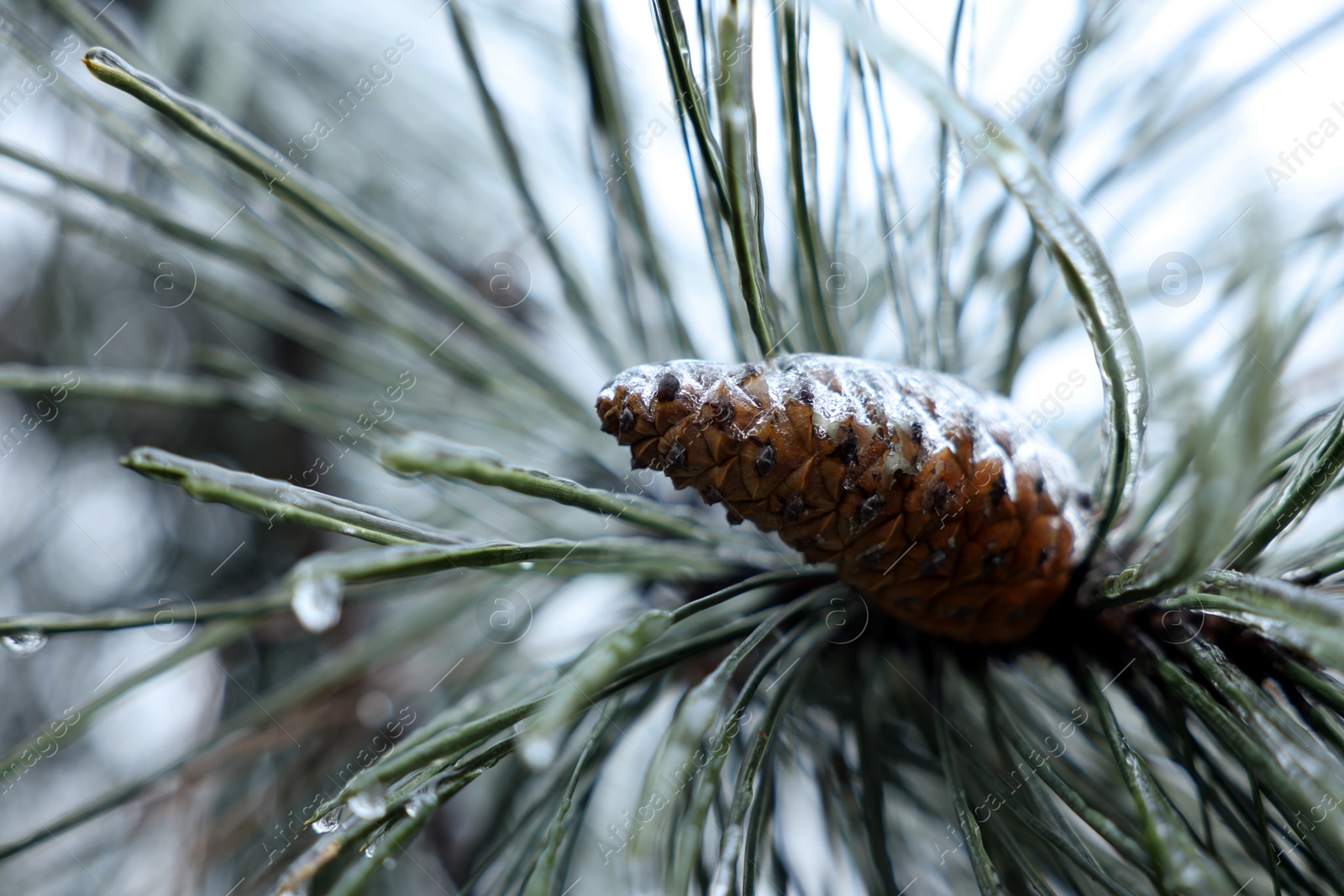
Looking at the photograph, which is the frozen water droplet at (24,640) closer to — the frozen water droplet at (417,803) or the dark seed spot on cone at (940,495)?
the frozen water droplet at (417,803)

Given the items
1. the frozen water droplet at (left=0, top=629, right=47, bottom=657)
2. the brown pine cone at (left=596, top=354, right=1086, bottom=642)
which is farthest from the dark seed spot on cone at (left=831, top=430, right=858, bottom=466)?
the frozen water droplet at (left=0, top=629, right=47, bottom=657)

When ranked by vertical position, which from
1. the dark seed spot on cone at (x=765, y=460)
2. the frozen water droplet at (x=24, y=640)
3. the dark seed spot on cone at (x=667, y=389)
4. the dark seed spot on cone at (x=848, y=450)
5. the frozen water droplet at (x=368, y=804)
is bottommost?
the frozen water droplet at (x=368, y=804)

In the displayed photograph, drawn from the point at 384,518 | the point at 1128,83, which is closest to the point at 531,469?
the point at 384,518

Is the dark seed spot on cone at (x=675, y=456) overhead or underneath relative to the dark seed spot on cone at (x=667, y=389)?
underneath

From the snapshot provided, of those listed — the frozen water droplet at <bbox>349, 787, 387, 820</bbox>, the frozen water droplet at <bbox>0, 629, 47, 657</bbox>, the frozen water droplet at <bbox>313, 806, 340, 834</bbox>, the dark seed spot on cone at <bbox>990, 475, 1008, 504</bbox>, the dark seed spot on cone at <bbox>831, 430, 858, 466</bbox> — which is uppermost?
the frozen water droplet at <bbox>0, 629, 47, 657</bbox>

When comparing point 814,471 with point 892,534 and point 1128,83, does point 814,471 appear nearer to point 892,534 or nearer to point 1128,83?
point 892,534

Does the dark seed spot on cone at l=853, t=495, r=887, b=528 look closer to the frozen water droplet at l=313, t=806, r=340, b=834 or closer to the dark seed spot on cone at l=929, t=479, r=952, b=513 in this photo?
the dark seed spot on cone at l=929, t=479, r=952, b=513

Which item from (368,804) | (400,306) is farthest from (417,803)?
(400,306)

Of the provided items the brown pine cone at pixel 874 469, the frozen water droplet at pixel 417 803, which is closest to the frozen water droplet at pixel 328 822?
the frozen water droplet at pixel 417 803
